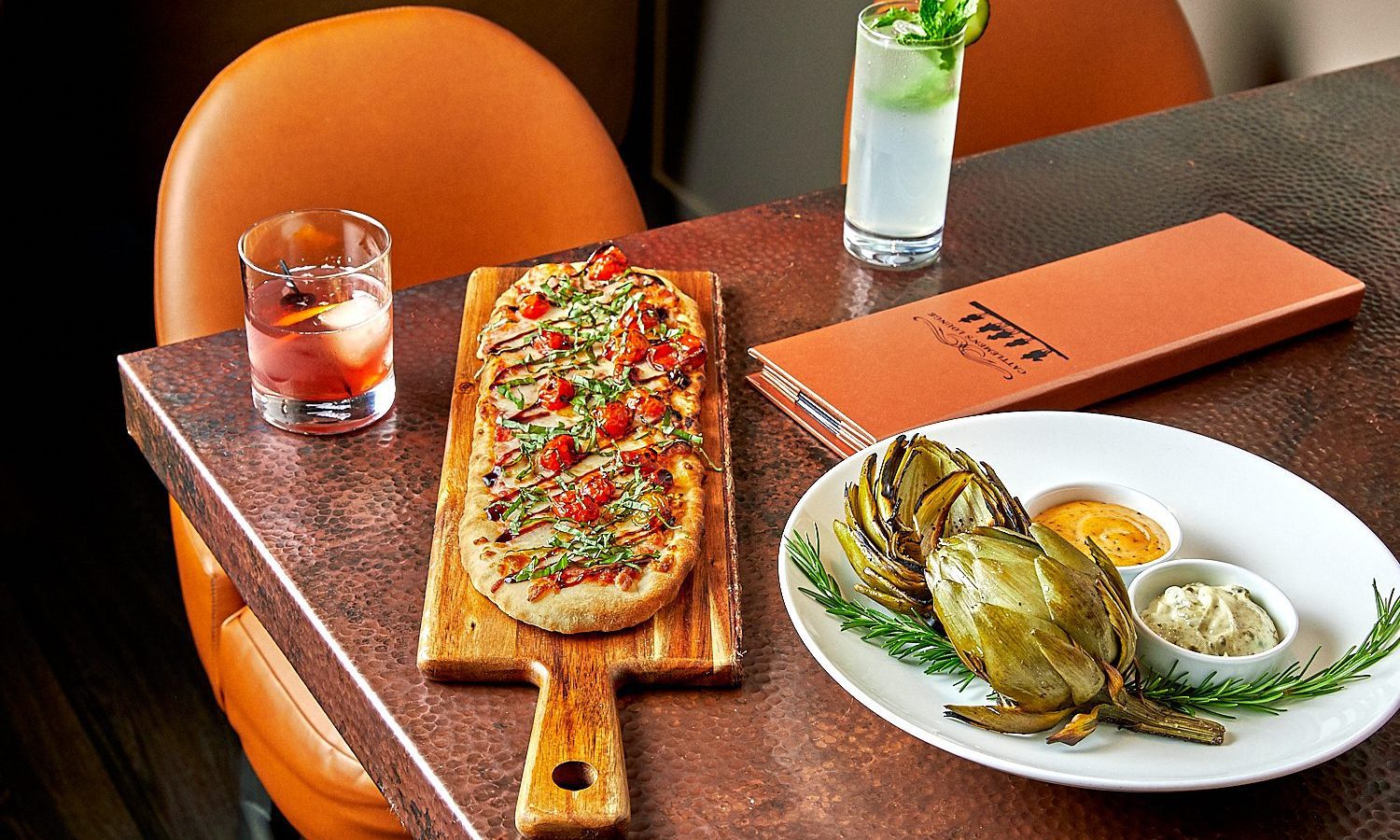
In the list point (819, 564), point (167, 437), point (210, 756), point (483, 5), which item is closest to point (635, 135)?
point (483, 5)

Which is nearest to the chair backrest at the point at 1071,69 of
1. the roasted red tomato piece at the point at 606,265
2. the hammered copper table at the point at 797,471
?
the hammered copper table at the point at 797,471

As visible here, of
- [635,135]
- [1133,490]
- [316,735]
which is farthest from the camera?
[635,135]

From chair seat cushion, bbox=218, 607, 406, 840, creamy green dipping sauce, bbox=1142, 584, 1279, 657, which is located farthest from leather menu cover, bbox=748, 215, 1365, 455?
chair seat cushion, bbox=218, 607, 406, 840

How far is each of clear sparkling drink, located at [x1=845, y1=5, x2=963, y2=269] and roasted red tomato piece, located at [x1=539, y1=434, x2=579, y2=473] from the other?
37cm

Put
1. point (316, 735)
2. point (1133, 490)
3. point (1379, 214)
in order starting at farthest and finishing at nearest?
1. point (1379, 214)
2. point (316, 735)
3. point (1133, 490)

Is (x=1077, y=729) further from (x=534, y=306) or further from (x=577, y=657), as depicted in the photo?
(x=534, y=306)

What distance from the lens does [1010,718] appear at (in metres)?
0.62

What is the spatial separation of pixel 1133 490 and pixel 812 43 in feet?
5.91

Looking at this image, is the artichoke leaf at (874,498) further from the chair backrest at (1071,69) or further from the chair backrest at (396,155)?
the chair backrest at (1071,69)

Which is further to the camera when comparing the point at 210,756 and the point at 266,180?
the point at 210,756

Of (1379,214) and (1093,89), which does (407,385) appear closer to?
(1379,214)

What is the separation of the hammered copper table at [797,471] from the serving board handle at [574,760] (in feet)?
0.07

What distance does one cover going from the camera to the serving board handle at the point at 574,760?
0.60 metres

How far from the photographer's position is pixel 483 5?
8.00ft
